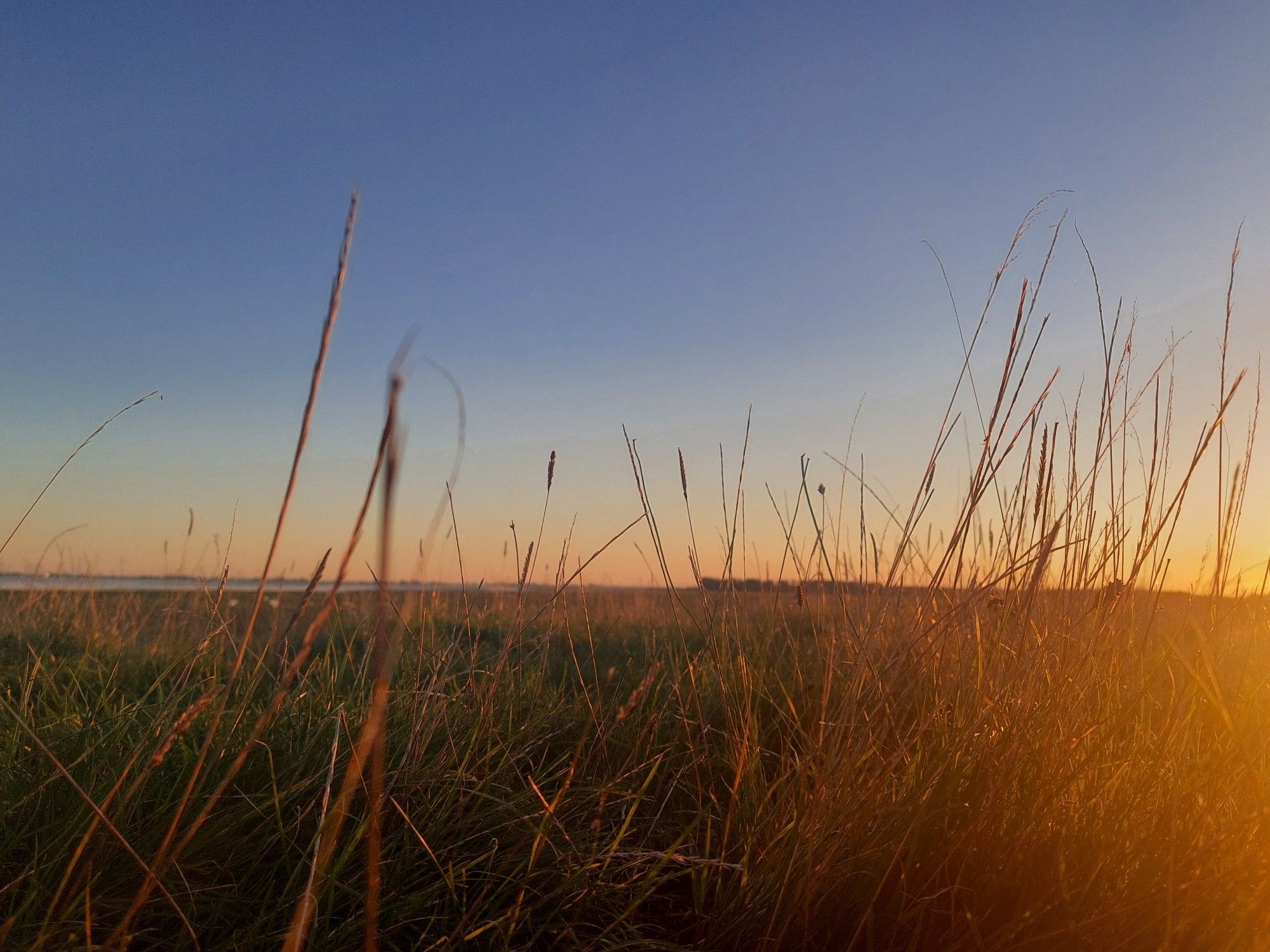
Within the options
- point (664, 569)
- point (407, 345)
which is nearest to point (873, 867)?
point (664, 569)

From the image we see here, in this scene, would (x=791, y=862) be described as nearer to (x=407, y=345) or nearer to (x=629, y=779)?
A: (x=629, y=779)

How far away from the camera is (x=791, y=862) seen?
52.4 inches

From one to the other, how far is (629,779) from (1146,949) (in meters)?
1.14

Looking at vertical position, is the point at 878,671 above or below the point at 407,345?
below

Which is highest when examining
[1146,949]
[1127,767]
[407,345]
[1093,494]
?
[1093,494]

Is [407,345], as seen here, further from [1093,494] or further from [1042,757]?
[1093,494]

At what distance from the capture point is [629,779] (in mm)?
2094

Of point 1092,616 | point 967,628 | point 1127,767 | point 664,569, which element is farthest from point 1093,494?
point 664,569

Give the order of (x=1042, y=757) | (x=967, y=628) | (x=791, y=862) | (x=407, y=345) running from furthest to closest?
(x=967, y=628), (x=1042, y=757), (x=791, y=862), (x=407, y=345)

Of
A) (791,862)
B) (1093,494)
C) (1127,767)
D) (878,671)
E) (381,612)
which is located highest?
(1093,494)

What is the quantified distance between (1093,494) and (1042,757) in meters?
0.80

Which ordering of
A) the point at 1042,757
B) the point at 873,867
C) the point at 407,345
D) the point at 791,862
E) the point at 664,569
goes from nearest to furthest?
the point at 407,345 → the point at 791,862 → the point at 873,867 → the point at 1042,757 → the point at 664,569

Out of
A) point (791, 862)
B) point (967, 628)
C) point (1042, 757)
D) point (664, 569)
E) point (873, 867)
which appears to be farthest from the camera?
point (967, 628)

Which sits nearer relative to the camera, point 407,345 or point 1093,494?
point 407,345
